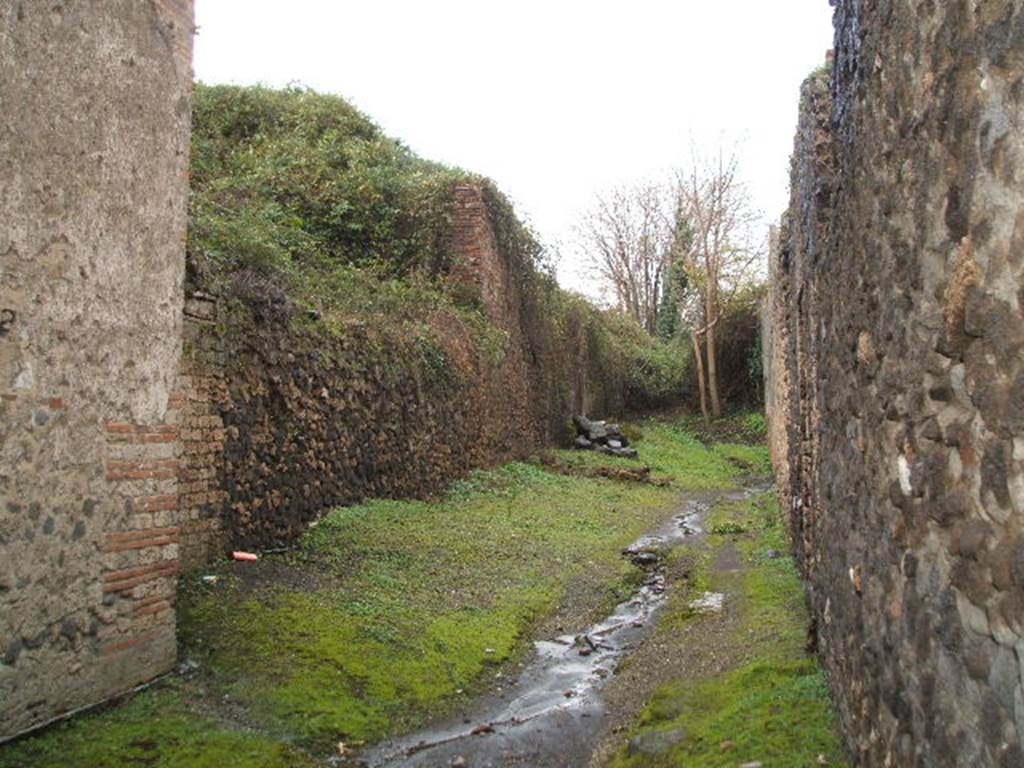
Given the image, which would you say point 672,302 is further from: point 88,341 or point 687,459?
point 88,341

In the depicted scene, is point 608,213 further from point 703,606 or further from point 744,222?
point 703,606

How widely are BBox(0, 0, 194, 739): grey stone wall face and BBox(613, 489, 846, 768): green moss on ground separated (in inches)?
116

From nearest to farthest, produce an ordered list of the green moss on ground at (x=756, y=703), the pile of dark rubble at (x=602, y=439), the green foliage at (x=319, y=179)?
the green moss on ground at (x=756, y=703)
the green foliage at (x=319, y=179)
the pile of dark rubble at (x=602, y=439)

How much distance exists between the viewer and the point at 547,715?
18.6ft

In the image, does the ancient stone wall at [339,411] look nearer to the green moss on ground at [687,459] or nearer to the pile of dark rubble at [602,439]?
the green moss on ground at [687,459]

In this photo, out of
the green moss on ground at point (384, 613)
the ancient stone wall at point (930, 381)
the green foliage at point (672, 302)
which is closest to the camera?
the ancient stone wall at point (930, 381)

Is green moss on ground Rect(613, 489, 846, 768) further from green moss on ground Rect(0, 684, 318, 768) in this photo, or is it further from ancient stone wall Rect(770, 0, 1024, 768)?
green moss on ground Rect(0, 684, 318, 768)

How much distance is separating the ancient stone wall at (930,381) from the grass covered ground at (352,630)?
9.07 ft

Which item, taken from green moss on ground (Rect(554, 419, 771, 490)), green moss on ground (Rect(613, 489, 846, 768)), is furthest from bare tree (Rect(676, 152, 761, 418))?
green moss on ground (Rect(613, 489, 846, 768))

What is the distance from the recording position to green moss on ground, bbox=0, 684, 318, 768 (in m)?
4.45

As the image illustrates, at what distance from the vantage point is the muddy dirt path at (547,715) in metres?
5.05

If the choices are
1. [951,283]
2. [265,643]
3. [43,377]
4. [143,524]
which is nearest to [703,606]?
[265,643]

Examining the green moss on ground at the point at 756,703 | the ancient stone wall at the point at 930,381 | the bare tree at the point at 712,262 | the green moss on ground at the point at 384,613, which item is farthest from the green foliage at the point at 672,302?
the ancient stone wall at the point at 930,381

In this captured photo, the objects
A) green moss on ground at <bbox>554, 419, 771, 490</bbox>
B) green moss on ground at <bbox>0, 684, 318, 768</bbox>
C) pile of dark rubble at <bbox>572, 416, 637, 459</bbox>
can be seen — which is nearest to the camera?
green moss on ground at <bbox>0, 684, 318, 768</bbox>
